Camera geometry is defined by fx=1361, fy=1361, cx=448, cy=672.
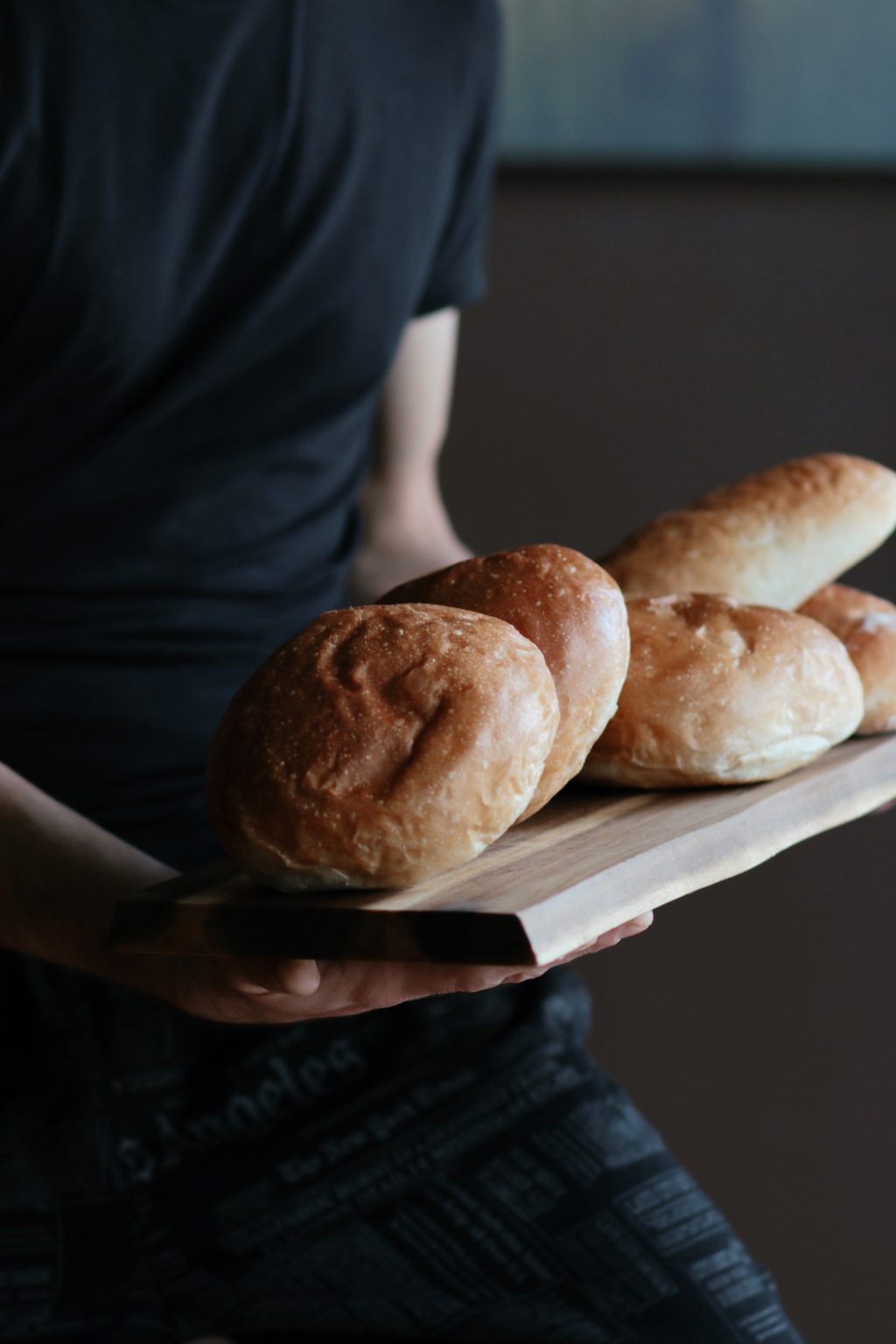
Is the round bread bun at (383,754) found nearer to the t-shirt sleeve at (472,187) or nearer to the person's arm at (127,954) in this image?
the person's arm at (127,954)

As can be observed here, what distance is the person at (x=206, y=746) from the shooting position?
92 centimetres

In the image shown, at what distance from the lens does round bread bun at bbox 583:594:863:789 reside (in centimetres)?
71

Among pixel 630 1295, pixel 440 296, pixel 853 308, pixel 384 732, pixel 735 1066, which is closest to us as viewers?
pixel 384 732

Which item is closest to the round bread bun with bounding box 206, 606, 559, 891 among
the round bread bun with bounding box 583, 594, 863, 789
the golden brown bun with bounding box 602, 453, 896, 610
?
the round bread bun with bounding box 583, 594, 863, 789

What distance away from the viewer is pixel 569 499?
1751 millimetres

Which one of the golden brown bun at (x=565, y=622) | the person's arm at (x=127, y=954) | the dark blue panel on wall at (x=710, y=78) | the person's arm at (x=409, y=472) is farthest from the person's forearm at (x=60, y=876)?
the dark blue panel on wall at (x=710, y=78)

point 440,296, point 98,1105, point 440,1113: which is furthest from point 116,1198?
point 440,296

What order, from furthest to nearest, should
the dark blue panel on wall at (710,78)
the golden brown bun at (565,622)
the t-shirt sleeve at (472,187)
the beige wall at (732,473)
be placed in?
the beige wall at (732,473) → the dark blue panel on wall at (710,78) → the t-shirt sleeve at (472,187) → the golden brown bun at (565,622)

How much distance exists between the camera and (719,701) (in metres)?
0.71

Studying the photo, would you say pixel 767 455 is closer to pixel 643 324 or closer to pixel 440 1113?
pixel 643 324

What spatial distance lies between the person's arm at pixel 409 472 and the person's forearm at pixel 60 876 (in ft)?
1.86

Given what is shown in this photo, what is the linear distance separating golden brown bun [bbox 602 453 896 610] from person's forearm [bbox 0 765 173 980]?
0.34m

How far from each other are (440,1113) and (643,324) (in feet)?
3.53

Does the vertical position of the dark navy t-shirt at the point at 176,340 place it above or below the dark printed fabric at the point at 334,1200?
above
